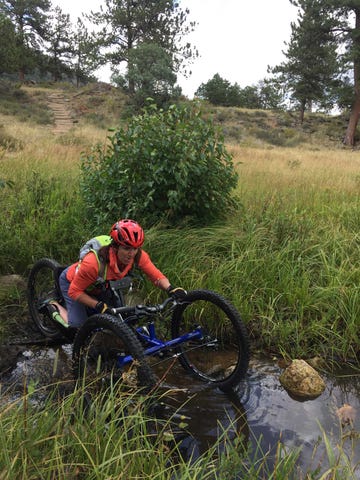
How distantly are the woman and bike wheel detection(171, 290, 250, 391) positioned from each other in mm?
333

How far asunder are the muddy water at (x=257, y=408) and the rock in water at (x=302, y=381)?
6 centimetres

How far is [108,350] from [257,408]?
1.34 meters

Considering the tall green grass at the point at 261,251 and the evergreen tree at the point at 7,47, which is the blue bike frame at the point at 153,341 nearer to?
the tall green grass at the point at 261,251

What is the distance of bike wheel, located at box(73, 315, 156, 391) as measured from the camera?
2.69m

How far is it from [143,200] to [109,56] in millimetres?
29693

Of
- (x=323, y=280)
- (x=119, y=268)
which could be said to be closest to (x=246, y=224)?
(x=323, y=280)

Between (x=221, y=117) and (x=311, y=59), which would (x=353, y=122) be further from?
(x=221, y=117)

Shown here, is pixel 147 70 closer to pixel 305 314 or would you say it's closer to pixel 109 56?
pixel 109 56

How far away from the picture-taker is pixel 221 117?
31.2 meters

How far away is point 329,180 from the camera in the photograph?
765 centimetres

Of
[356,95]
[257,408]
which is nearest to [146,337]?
[257,408]

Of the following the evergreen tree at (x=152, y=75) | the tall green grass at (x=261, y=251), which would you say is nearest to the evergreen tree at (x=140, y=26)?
the evergreen tree at (x=152, y=75)

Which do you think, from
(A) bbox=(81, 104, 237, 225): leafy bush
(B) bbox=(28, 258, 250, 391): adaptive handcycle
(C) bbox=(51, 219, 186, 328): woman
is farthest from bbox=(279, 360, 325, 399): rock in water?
(A) bbox=(81, 104, 237, 225): leafy bush

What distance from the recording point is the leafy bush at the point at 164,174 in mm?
4922
